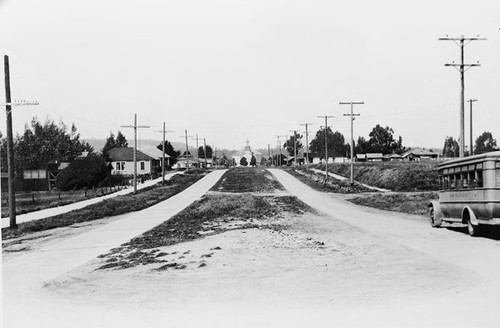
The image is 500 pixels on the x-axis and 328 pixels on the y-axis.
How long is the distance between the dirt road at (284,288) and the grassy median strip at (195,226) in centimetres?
71

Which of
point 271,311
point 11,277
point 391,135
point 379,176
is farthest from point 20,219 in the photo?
point 391,135

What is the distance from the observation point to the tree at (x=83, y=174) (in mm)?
52500

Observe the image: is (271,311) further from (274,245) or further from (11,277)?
(11,277)

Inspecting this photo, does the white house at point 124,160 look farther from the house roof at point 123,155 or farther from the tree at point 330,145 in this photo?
the tree at point 330,145

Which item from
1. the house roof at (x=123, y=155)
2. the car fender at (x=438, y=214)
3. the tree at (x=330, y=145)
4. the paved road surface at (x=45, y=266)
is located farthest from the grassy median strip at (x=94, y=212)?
the tree at (x=330, y=145)

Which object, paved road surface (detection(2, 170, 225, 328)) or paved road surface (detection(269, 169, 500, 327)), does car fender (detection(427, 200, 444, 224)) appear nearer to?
paved road surface (detection(269, 169, 500, 327))

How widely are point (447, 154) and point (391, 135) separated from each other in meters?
15.6

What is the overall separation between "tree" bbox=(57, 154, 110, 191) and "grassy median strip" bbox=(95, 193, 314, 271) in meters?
24.6

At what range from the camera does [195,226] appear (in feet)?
69.3

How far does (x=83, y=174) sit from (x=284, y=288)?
47765 millimetres

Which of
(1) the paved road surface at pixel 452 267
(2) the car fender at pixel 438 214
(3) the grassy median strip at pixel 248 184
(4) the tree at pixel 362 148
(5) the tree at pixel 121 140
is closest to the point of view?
(1) the paved road surface at pixel 452 267

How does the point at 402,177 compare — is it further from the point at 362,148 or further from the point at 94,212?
the point at 362,148

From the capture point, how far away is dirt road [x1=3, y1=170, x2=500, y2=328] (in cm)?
790

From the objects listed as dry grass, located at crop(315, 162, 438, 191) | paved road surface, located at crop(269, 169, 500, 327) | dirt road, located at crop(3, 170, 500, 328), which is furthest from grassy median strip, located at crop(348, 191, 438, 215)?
dirt road, located at crop(3, 170, 500, 328)
